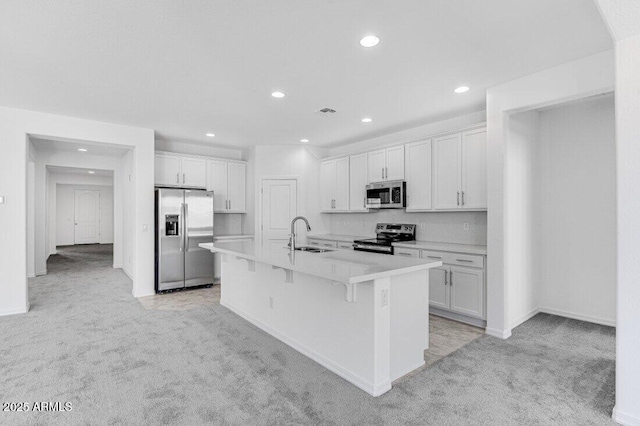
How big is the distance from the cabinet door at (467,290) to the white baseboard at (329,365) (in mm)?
1777

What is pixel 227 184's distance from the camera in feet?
21.0

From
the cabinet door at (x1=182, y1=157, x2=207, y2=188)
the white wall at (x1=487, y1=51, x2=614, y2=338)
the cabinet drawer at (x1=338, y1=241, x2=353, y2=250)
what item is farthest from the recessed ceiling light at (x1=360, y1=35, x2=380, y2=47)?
the cabinet door at (x1=182, y1=157, x2=207, y2=188)

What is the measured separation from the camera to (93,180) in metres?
11.4

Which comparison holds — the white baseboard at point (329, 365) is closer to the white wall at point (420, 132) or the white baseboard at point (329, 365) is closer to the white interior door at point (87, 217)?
the white wall at point (420, 132)

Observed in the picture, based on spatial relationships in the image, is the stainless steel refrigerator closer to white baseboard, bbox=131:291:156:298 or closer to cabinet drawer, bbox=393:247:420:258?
white baseboard, bbox=131:291:156:298

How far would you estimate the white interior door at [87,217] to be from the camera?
40.3 feet

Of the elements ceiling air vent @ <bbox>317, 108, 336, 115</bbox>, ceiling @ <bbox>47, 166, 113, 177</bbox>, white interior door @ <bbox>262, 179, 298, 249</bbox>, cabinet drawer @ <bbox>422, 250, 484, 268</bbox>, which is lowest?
cabinet drawer @ <bbox>422, 250, 484, 268</bbox>

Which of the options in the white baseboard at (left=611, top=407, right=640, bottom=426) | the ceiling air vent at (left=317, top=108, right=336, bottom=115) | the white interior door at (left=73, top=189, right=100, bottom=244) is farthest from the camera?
the white interior door at (left=73, top=189, right=100, bottom=244)

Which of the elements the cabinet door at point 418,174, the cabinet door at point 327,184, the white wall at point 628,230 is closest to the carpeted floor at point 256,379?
the white wall at point 628,230

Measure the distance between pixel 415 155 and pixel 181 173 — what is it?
13.1 feet

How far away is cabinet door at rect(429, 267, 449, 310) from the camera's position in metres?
3.96

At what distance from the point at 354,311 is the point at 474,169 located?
259 centimetres

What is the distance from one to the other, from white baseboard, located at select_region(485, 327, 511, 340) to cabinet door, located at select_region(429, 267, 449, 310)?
1.83 feet

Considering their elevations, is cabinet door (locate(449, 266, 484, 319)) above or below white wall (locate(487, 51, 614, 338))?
below
